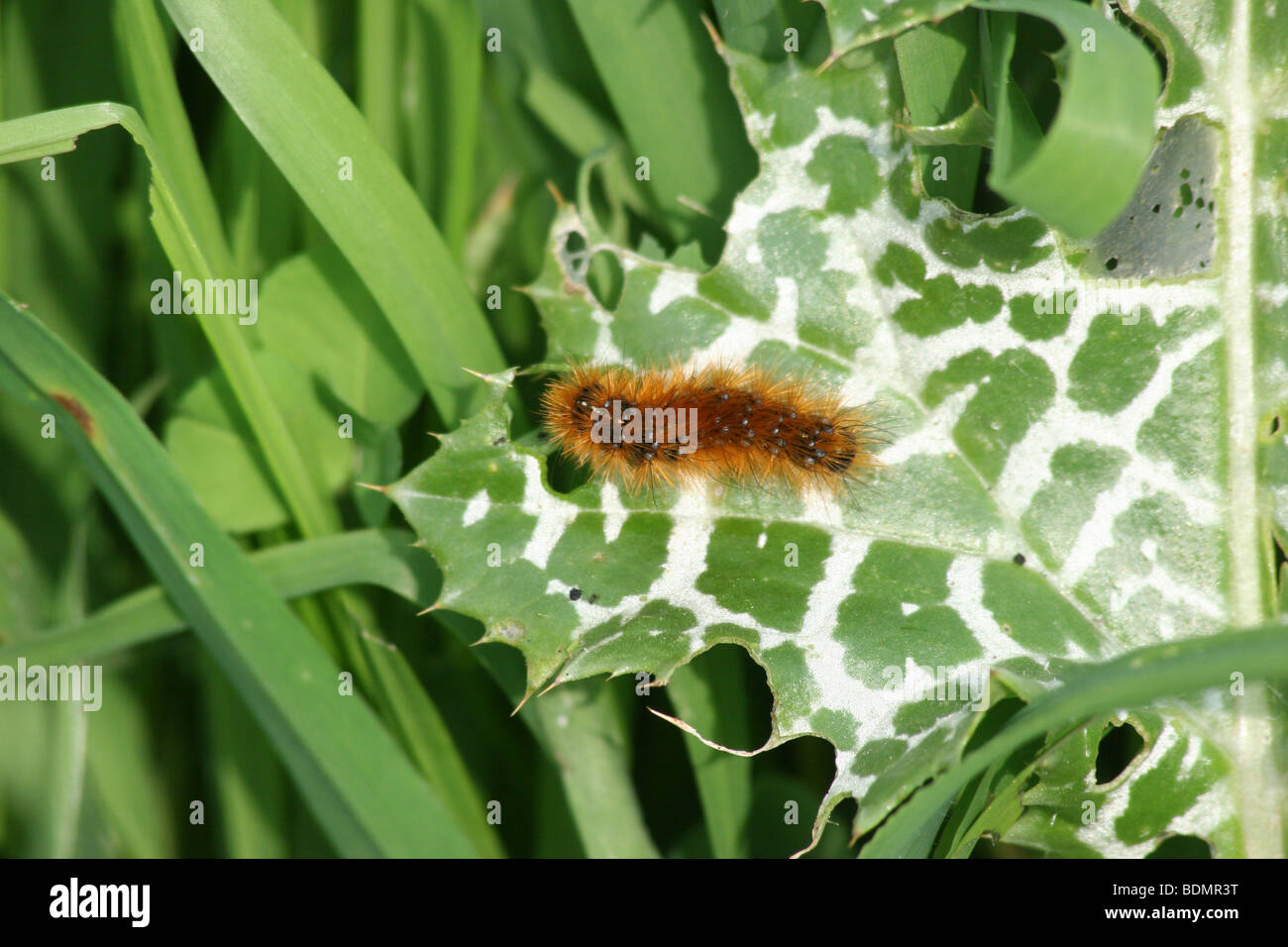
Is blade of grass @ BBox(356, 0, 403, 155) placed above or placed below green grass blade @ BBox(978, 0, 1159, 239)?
above

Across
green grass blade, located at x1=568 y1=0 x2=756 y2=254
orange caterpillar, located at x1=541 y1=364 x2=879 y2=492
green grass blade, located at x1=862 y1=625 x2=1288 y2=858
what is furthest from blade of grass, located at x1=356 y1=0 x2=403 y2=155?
green grass blade, located at x1=862 y1=625 x2=1288 y2=858

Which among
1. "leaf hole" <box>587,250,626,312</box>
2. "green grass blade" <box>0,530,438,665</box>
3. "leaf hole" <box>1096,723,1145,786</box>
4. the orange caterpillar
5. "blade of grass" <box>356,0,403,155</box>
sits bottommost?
"leaf hole" <box>1096,723,1145,786</box>

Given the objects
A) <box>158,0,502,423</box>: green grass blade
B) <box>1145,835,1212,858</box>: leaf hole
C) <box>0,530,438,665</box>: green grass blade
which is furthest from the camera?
<box>1145,835,1212,858</box>: leaf hole

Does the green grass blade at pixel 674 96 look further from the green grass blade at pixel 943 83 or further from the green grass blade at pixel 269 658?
the green grass blade at pixel 269 658

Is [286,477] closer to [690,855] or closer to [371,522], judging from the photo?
[371,522]

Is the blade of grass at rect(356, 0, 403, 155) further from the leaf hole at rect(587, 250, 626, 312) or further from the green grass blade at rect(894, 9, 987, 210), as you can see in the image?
the green grass blade at rect(894, 9, 987, 210)

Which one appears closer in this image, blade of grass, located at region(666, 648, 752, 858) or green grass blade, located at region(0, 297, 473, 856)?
green grass blade, located at region(0, 297, 473, 856)

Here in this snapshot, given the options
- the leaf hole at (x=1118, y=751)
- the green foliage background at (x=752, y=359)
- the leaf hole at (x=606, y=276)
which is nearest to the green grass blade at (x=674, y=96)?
the green foliage background at (x=752, y=359)
